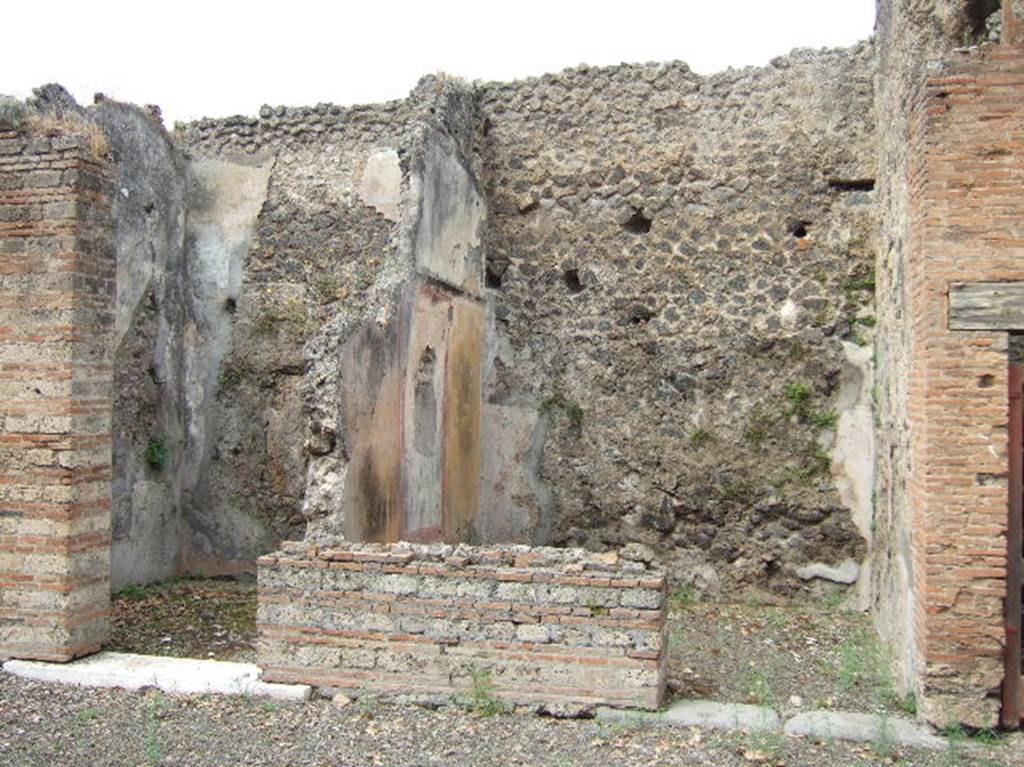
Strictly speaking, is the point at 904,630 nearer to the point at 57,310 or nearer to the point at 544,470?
the point at 544,470

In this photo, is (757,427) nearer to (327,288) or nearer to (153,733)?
(327,288)

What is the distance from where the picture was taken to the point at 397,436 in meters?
8.16

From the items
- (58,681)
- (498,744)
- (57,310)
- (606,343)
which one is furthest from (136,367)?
(498,744)

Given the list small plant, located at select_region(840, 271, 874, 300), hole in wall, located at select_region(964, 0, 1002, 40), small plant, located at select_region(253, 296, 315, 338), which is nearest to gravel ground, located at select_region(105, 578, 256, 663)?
small plant, located at select_region(253, 296, 315, 338)

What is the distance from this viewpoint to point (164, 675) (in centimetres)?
650

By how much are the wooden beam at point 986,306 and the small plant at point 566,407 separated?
173 inches

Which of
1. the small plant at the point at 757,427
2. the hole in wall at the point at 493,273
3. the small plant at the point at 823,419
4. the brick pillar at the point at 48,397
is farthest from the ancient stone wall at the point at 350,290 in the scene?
the small plant at the point at 823,419

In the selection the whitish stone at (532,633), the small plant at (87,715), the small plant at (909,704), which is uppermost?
the whitish stone at (532,633)

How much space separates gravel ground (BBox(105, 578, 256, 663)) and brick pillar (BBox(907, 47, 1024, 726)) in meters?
4.24

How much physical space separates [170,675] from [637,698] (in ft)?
9.17

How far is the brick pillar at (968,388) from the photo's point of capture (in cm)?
564

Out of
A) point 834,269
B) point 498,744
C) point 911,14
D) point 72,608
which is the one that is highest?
point 911,14

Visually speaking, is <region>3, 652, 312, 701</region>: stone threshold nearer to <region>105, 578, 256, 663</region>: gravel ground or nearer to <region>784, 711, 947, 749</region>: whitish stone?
<region>105, 578, 256, 663</region>: gravel ground

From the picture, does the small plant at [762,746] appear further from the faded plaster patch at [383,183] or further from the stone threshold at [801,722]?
the faded plaster patch at [383,183]
